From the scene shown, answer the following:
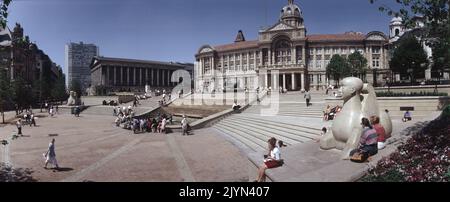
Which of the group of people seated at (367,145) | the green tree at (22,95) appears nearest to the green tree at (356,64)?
the green tree at (22,95)

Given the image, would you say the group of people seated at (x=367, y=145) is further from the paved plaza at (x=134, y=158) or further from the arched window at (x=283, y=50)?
the arched window at (x=283, y=50)

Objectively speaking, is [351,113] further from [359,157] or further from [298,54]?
[298,54]

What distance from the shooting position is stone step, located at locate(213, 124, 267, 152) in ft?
55.5

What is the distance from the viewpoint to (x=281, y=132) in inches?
750

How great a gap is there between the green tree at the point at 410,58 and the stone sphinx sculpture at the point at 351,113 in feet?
161

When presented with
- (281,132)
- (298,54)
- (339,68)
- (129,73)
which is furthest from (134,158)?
(129,73)

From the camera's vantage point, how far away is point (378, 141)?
38.0 ft

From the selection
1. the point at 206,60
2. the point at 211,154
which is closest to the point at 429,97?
the point at 211,154

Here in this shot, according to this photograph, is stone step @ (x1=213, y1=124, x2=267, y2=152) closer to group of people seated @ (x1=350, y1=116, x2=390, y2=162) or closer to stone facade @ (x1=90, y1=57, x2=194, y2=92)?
group of people seated @ (x1=350, y1=116, x2=390, y2=162)

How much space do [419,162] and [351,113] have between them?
3.75 m

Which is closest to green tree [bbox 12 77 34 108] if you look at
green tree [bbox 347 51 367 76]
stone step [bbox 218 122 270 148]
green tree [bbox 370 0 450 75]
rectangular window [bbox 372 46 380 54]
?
stone step [bbox 218 122 270 148]

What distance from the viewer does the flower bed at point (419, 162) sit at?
8.33m
